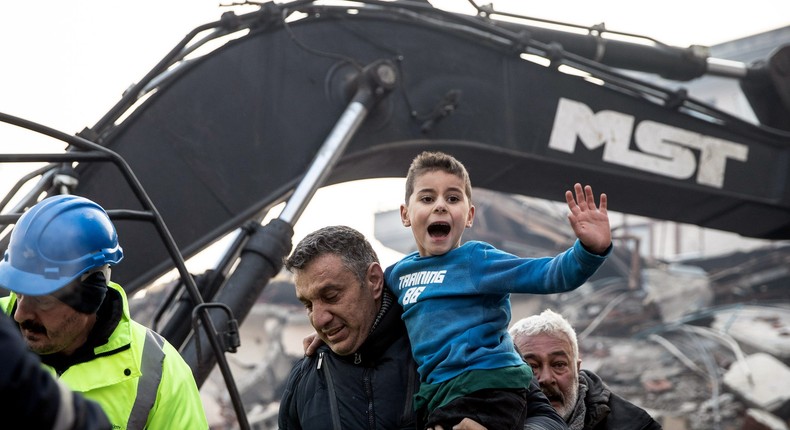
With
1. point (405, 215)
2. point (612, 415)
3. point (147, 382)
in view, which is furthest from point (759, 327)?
point (147, 382)

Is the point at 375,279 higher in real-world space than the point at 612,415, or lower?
higher

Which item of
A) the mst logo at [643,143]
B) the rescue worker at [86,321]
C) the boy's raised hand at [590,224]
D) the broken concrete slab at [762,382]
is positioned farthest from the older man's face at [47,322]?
the broken concrete slab at [762,382]

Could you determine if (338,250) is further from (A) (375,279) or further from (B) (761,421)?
(B) (761,421)

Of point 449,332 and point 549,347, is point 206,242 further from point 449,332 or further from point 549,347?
point 449,332

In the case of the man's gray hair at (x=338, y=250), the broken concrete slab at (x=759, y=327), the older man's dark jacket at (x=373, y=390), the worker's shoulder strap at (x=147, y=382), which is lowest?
the broken concrete slab at (x=759, y=327)

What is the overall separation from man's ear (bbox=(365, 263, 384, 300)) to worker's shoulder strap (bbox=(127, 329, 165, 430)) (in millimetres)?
685

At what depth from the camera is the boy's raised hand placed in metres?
2.88

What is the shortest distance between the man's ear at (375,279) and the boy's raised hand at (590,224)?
0.70 metres

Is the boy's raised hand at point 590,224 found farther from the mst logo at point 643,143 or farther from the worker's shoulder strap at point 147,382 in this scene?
the mst logo at point 643,143

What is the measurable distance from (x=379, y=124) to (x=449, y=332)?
94.3 inches

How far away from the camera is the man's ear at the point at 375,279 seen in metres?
3.35

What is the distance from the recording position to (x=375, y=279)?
11.1ft

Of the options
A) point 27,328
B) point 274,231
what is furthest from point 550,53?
point 27,328

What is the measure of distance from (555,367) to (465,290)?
3.40 feet
